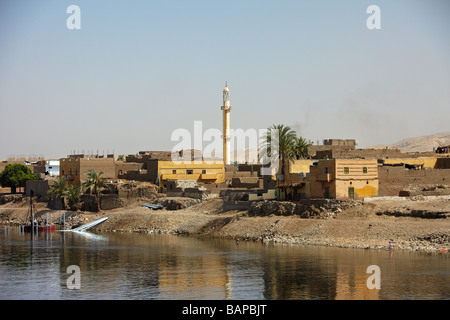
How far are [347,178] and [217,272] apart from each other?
73.5 feet

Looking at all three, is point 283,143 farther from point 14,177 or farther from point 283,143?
point 14,177

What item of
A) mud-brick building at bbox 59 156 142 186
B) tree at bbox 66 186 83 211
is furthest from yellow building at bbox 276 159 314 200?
mud-brick building at bbox 59 156 142 186

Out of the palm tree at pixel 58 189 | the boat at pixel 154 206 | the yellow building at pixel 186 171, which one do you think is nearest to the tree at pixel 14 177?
the palm tree at pixel 58 189

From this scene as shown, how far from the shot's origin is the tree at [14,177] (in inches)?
4326

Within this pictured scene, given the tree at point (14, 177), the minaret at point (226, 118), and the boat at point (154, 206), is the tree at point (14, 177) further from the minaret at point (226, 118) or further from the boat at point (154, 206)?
the boat at point (154, 206)

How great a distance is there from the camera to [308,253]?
54250 mm

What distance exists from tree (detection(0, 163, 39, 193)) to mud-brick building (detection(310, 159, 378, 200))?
57633mm

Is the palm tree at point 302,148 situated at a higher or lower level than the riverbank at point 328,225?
higher

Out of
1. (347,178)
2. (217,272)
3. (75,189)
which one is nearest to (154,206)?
(75,189)

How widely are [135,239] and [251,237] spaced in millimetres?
11405

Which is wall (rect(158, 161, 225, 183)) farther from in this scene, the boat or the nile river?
the nile river

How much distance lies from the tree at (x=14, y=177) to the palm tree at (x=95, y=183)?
23452 mm

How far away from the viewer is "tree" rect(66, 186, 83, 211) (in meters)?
90.2
